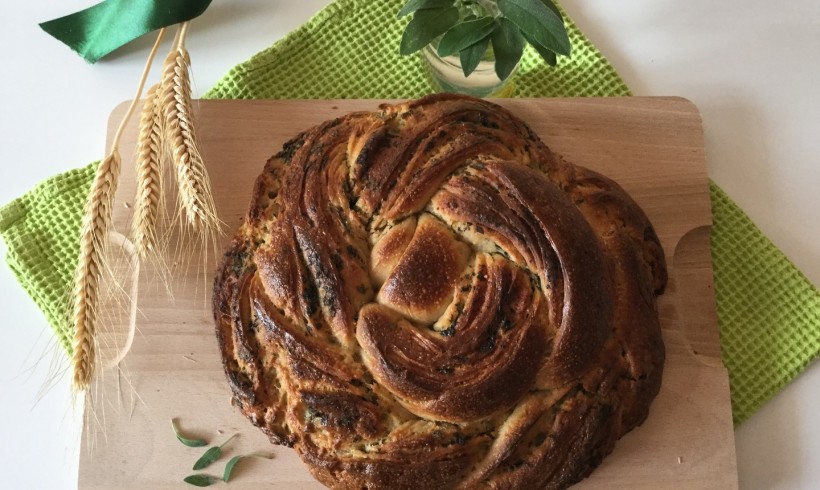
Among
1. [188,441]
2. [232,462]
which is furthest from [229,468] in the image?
[188,441]

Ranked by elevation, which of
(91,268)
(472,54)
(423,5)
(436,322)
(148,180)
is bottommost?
(436,322)

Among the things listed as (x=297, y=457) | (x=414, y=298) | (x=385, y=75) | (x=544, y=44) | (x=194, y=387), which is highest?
(x=544, y=44)

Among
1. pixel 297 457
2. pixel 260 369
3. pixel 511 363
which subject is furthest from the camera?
pixel 297 457

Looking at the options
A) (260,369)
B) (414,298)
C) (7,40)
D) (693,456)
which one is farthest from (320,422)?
(7,40)

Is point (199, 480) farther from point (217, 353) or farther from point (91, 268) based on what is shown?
point (91, 268)

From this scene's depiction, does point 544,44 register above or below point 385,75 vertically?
above

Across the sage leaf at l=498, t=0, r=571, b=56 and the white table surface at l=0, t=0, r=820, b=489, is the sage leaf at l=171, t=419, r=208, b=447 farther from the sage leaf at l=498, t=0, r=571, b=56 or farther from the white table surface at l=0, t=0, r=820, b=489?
the sage leaf at l=498, t=0, r=571, b=56

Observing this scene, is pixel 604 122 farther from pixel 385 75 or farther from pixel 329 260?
pixel 329 260
